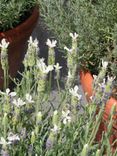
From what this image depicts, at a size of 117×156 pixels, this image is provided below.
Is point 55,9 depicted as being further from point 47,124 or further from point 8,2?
point 47,124

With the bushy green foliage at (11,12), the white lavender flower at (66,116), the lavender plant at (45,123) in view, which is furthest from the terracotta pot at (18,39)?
the white lavender flower at (66,116)

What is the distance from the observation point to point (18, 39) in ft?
7.29

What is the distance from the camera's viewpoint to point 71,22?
1.93 m

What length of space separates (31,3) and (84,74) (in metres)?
0.57

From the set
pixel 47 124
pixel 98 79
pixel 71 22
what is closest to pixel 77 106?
pixel 98 79

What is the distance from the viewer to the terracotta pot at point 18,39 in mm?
2182

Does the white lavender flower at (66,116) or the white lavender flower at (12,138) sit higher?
the white lavender flower at (66,116)

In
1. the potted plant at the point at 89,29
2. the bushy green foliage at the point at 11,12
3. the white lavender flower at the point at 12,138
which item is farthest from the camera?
the bushy green foliage at the point at 11,12

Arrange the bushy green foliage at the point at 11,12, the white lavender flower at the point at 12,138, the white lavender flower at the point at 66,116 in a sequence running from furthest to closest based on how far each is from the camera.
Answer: the bushy green foliage at the point at 11,12 → the white lavender flower at the point at 66,116 → the white lavender flower at the point at 12,138

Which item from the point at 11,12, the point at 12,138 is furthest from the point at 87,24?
the point at 12,138

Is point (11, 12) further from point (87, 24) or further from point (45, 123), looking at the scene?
point (45, 123)

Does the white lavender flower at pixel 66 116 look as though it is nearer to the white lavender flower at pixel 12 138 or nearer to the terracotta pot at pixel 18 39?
the white lavender flower at pixel 12 138

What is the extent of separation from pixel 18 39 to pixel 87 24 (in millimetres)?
499

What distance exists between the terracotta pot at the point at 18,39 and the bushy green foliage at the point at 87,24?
292 mm
